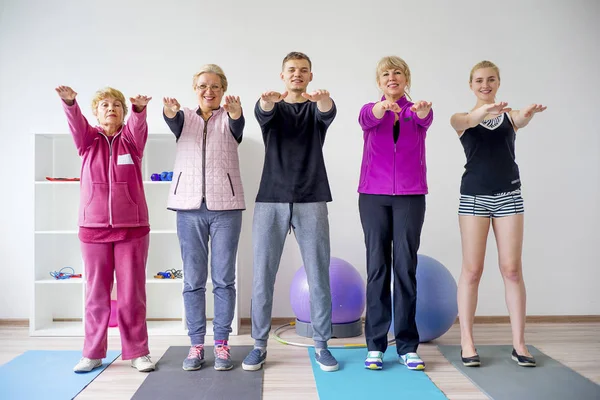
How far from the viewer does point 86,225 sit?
100 inches

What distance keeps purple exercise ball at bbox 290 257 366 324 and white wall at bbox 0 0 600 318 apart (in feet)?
1.61

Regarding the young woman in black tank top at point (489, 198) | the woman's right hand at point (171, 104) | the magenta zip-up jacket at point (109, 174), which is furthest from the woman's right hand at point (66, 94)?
the young woman in black tank top at point (489, 198)

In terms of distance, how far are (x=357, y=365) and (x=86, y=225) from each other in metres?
1.58

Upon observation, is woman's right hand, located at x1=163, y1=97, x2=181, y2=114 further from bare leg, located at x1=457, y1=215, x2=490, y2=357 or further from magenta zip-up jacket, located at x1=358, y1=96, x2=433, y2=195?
bare leg, located at x1=457, y1=215, x2=490, y2=357

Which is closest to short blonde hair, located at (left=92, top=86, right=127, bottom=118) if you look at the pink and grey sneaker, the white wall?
the white wall

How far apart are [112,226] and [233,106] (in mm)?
860

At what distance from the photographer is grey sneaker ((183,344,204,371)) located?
8.40 ft

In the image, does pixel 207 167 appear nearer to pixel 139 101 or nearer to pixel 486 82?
pixel 139 101

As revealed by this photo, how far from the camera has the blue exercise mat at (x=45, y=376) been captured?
2.28 metres

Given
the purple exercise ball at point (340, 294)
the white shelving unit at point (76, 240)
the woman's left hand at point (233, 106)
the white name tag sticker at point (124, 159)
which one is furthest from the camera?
the white shelving unit at point (76, 240)

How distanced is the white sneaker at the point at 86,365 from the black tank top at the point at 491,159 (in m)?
2.16

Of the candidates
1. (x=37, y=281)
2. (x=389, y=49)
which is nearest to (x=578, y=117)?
(x=389, y=49)

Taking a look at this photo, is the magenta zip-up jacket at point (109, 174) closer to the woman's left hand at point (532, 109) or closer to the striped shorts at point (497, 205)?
the striped shorts at point (497, 205)

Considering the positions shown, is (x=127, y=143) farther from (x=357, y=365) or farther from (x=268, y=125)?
(x=357, y=365)
